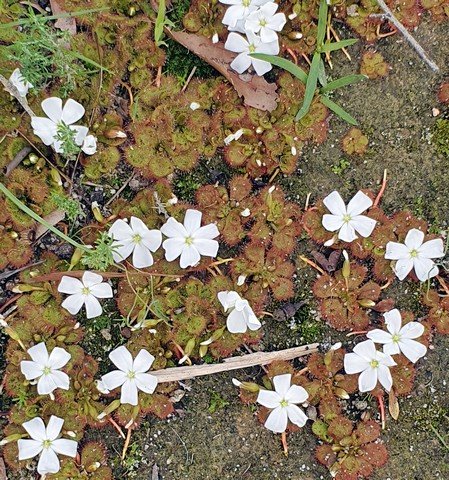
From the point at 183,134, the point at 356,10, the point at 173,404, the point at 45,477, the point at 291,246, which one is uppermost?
the point at 356,10

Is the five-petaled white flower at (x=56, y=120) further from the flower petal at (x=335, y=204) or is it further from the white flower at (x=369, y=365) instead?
the white flower at (x=369, y=365)

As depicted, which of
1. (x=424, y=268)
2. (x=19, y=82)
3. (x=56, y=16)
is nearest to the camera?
(x=56, y=16)

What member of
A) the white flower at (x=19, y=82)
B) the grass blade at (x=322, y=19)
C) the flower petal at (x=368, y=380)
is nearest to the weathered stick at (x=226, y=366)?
the flower petal at (x=368, y=380)

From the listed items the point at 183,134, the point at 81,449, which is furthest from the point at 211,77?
the point at 81,449

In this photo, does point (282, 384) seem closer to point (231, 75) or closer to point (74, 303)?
point (74, 303)

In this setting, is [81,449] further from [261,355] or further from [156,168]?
[156,168]

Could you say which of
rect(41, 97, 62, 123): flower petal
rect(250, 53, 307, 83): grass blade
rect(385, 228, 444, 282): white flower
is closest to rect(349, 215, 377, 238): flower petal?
rect(385, 228, 444, 282): white flower

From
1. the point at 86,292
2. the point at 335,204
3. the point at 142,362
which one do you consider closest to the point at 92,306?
the point at 86,292

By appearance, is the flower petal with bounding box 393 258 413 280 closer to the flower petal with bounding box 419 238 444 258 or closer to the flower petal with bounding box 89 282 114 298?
the flower petal with bounding box 419 238 444 258
